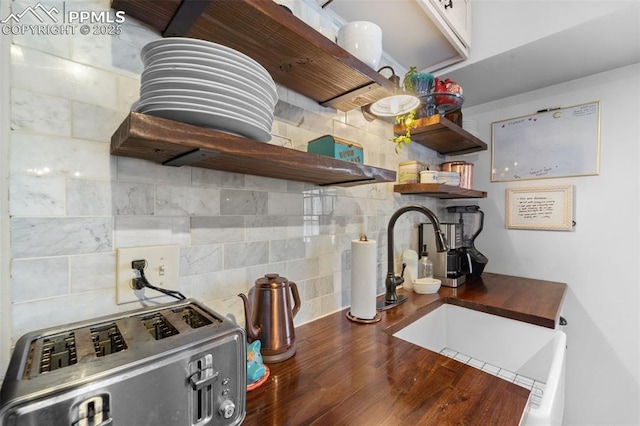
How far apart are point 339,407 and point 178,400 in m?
0.35

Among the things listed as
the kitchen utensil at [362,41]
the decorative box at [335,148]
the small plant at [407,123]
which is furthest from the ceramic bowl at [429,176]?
the kitchen utensil at [362,41]

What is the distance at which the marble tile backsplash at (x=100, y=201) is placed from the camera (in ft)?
1.77

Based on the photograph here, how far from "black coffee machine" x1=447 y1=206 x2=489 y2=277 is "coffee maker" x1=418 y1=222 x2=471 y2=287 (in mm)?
20

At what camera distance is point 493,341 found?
1.26 meters

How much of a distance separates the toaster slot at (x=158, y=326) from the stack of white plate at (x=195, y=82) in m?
0.41

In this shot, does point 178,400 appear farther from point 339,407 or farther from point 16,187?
point 16,187

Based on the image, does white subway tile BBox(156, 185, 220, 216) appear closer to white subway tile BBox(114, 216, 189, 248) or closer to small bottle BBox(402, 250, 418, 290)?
white subway tile BBox(114, 216, 189, 248)

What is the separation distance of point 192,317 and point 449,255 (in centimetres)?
139

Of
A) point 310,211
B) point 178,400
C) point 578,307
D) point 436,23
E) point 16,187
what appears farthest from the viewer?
point 578,307

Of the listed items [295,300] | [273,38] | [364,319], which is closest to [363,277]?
[364,319]

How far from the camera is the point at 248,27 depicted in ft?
2.25

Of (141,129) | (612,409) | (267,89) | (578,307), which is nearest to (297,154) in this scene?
(267,89)

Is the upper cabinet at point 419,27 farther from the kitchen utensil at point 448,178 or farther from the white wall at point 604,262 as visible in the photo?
the white wall at point 604,262

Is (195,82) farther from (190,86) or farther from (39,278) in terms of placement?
(39,278)
